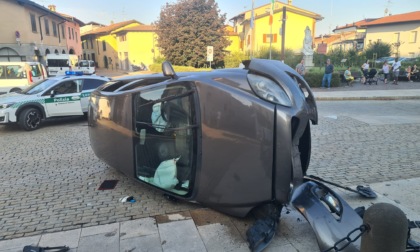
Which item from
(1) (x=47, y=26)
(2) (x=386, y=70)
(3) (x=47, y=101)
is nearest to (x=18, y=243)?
(3) (x=47, y=101)

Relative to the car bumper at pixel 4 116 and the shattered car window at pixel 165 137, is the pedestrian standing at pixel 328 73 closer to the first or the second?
the car bumper at pixel 4 116

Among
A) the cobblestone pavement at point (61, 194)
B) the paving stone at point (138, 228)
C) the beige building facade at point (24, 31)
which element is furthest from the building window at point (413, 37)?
the paving stone at point (138, 228)

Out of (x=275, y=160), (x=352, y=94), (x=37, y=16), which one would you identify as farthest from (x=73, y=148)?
(x=37, y=16)

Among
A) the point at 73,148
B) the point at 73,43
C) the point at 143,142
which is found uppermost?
the point at 73,43

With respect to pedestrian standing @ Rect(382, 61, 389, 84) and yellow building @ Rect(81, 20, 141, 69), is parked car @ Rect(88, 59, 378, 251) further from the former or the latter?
yellow building @ Rect(81, 20, 141, 69)

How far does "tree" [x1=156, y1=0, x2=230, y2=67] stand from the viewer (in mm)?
28578

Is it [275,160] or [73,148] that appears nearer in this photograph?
[275,160]

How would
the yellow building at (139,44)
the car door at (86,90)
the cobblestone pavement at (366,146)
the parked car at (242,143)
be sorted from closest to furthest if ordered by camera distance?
the parked car at (242,143) → the cobblestone pavement at (366,146) → the car door at (86,90) → the yellow building at (139,44)

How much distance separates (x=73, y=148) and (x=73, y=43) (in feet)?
148

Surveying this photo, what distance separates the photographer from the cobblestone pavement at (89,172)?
150 inches

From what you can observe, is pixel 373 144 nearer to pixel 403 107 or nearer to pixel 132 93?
pixel 132 93

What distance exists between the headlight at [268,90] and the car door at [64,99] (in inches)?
306

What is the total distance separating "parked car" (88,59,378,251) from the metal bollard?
550 millimetres

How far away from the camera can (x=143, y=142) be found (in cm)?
393
